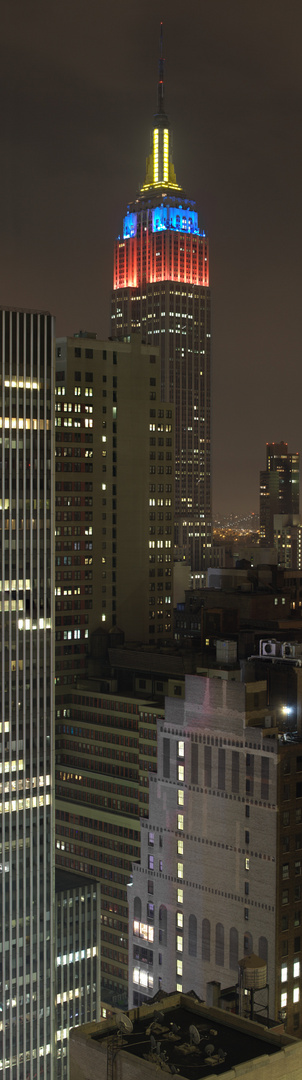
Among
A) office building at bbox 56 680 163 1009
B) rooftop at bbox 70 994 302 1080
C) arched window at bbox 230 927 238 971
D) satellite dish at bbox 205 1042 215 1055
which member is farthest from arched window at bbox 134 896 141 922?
satellite dish at bbox 205 1042 215 1055

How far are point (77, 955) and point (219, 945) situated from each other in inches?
1366

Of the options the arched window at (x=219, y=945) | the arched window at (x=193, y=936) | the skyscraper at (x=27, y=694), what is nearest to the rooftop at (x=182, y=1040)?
the arched window at (x=219, y=945)

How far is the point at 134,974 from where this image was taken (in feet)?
492

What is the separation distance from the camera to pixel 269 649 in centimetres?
15800

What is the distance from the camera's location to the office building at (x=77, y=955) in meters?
160

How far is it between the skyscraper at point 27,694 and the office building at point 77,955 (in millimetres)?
11104

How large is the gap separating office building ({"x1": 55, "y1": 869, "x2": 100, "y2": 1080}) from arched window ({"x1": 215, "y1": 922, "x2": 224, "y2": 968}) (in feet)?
97.8

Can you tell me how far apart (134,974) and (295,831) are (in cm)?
3361

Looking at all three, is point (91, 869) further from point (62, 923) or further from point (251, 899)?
point (251, 899)

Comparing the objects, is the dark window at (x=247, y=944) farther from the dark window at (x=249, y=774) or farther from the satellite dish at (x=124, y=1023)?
the satellite dish at (x=124, y=1023)

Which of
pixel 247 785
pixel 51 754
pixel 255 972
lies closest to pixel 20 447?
pixel 51 754

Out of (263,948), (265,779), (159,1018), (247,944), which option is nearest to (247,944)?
(247,944)

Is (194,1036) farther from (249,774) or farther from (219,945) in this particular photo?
(219,945)

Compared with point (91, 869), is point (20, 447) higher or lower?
higher
